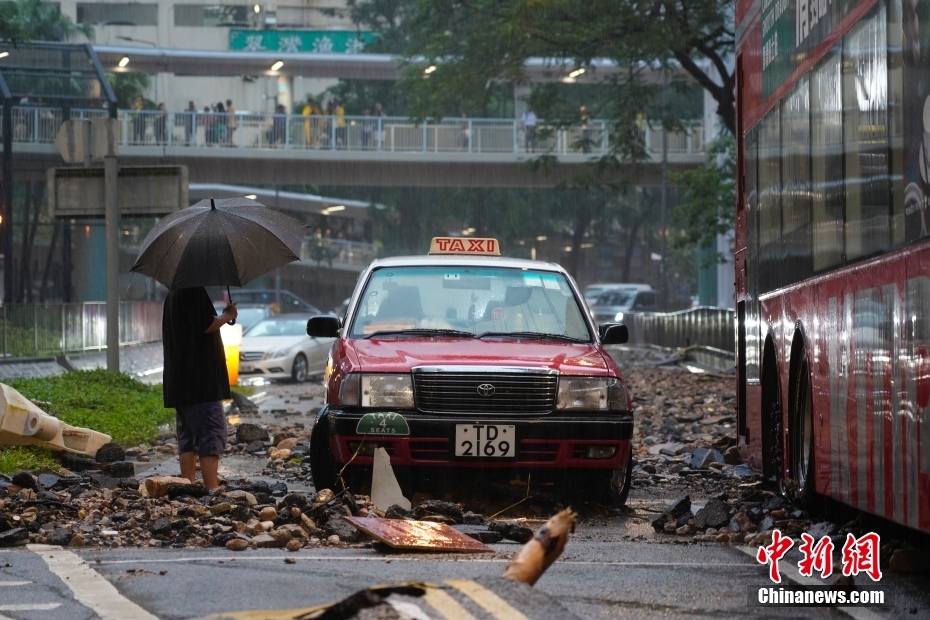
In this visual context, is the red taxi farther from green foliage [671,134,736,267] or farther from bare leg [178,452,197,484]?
green foliage [671,134,736,267]

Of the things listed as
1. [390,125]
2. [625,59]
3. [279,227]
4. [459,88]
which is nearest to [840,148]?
[279,227]

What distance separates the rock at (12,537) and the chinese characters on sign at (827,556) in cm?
365

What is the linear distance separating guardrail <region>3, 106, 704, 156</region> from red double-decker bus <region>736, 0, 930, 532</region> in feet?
105

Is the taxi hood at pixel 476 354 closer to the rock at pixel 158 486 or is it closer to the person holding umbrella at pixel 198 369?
the person holding umbrella at pixel 198 369

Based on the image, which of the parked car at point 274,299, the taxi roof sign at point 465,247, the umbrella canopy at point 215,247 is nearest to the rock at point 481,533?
the umbrella canopy at point 215,247

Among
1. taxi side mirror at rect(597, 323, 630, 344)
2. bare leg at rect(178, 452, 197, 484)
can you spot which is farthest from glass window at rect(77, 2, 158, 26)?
taxi side mirror at rect(597, 323, 630, 344)

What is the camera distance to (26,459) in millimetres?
11016

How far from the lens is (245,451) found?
14.1 metres

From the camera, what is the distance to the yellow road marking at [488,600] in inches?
181

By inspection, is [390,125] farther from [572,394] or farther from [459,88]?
[572,394]

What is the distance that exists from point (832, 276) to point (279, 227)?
404cm

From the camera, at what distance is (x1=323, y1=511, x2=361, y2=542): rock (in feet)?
26.3

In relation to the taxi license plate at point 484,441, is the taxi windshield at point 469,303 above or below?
above

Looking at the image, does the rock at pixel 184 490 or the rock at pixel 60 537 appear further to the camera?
the rock at pixel 184 490
